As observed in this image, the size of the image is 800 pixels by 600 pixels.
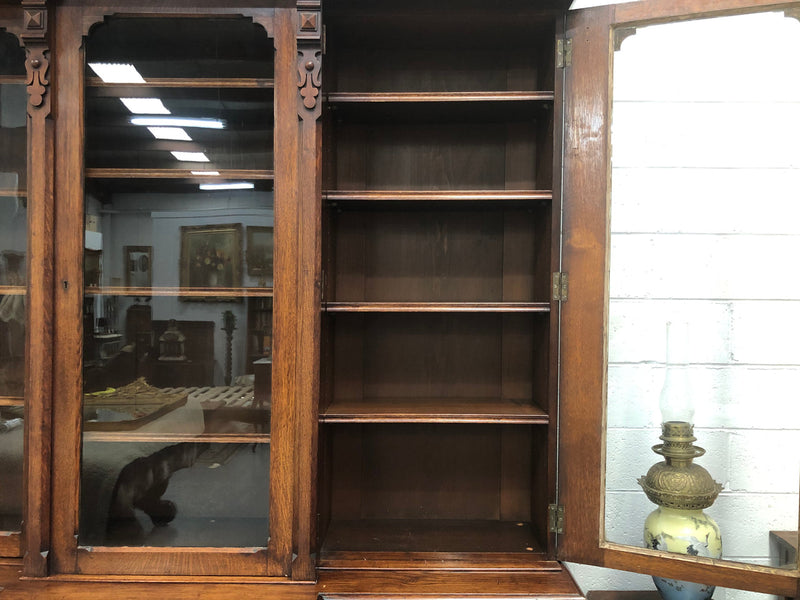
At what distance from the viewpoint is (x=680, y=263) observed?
5.12ft

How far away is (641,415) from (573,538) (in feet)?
1.26

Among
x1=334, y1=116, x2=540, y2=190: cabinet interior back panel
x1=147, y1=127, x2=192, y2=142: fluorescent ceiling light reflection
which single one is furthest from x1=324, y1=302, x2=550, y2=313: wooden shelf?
x1=147, y1=127, x2=192, y2=142: fluorescent ceiling light reflection

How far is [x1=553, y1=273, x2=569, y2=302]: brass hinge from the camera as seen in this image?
4.97 feet

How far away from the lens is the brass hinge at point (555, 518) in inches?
60.2

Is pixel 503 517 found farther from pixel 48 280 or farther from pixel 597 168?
pixel 48 280

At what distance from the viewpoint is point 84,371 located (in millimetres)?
1516

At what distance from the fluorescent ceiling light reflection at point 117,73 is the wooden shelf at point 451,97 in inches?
21.0

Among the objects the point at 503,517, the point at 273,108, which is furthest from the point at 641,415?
the point at 273,108

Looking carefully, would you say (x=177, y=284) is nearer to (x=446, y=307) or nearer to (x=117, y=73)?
(x=117, y=73)

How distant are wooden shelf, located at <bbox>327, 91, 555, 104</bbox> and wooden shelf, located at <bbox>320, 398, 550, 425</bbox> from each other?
2.97ft

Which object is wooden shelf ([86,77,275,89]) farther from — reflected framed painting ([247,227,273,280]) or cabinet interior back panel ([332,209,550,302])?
cabinet interior back panel ([332,209,550,302])

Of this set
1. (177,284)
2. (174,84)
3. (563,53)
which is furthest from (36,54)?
(563,53)

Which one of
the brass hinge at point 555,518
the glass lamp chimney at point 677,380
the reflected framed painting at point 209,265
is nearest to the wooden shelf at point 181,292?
the reflected framed painting at point 209,265

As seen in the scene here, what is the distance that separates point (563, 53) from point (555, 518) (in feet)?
4.16
